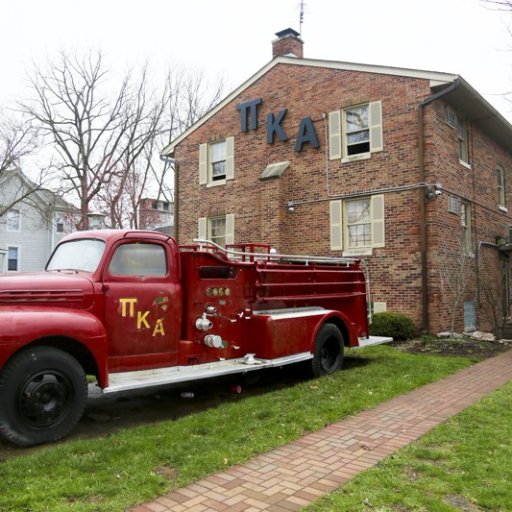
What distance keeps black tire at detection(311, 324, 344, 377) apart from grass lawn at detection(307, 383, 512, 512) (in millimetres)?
2702

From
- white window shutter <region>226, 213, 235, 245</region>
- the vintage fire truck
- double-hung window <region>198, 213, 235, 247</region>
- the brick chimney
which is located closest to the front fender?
the vintage fire truck

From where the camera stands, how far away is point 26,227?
3297 cm

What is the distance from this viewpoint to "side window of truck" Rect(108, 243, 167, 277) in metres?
5.76

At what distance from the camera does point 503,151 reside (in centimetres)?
1745

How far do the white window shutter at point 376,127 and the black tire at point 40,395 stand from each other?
10436 mm

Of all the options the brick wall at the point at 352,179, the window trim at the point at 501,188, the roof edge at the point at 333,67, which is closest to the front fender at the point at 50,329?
the brick wall at the point at 352,179

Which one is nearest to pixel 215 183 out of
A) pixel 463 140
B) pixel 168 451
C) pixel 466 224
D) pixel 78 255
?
pixel 463 140

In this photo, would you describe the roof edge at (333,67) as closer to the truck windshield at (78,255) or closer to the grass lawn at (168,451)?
the grass lawn at (168,451)

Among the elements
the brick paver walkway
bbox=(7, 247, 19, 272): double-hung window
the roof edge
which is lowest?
the brick paver walkway

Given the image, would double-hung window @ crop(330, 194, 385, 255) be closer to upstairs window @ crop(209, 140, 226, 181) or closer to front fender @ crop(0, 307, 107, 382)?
upstairs window @ crop(209, 140, 226, 181)

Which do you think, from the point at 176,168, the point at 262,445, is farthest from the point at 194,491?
the point at 176,168

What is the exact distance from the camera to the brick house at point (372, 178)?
12594 millimetres

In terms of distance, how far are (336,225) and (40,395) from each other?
10391 millimetres

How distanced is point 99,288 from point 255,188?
1089 cm
